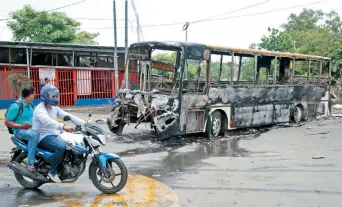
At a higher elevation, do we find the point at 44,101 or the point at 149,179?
the point at 44,101

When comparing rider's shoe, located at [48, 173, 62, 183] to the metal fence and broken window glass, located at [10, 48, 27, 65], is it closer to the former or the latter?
the metal fence

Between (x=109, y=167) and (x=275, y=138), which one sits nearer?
(x=109, y=167)

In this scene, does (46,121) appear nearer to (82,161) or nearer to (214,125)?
(82,161)

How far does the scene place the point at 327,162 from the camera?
8352 millimetres

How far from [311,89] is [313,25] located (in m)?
40.7

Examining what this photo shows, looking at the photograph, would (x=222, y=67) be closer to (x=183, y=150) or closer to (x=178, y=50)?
(x=178, y=50)

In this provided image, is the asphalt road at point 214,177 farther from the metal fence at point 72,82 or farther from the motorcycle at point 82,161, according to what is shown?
the metal fence at point 72,82

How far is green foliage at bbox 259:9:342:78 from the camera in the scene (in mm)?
28344

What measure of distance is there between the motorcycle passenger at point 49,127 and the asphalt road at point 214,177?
543 mm

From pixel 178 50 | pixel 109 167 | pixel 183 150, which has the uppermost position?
pixel 178 50

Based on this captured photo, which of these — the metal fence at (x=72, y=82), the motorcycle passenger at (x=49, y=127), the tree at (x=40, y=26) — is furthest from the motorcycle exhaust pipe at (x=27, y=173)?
the tree at (x=40, y=26)

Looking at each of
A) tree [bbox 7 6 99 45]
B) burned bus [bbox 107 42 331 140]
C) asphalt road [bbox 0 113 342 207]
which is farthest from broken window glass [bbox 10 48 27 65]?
burned bus [bbox 107 42 331 140]

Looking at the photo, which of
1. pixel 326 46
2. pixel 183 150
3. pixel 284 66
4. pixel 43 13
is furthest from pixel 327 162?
pixel 43 13

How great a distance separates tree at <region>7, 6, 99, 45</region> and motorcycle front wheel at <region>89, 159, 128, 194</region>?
2548 centimetres
